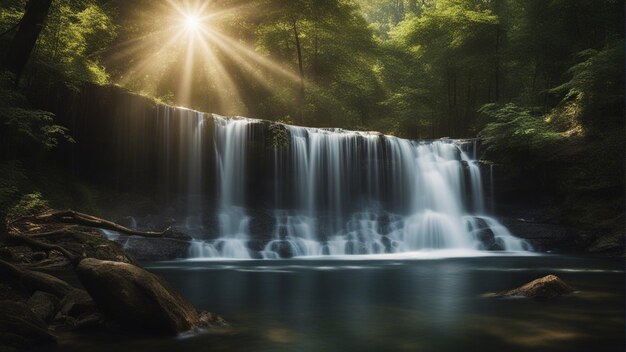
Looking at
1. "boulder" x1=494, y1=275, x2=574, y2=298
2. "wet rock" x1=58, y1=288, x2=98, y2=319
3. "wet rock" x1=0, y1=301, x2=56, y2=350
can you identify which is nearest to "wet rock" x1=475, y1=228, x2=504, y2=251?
"boulder" x1=494, y1=275, x2=574, y2=298

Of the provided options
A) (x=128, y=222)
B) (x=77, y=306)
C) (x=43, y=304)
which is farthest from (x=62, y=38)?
(x=77, y=306)

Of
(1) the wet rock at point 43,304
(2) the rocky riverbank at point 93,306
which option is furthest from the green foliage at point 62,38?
(1) the wet rock at point 43,304

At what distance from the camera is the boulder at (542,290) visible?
9031 mm

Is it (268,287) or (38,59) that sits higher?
(38,59)

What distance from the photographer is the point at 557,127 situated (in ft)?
78.0

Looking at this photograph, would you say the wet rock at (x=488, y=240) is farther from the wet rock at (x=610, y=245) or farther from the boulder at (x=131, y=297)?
the boulder at (x=131, y=297)

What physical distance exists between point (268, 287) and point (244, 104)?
23137 millimetres

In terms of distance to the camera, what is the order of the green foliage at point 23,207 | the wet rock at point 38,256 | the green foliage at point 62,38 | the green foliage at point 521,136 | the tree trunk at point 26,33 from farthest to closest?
the green foliage at point 521,136, the green foliage at point 62,38, the tree trunk at point 26,33, the green foliage at point 23,207, the wet rock at point 38,256

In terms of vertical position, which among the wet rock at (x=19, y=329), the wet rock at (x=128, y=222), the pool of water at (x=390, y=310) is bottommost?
the pool of water at (x=390, y=310)

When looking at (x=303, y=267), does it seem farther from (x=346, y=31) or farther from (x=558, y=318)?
(x=346, y=31)

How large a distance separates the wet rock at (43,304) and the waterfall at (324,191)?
12099 millimetres

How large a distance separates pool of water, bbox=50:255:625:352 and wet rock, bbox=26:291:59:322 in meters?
1.00

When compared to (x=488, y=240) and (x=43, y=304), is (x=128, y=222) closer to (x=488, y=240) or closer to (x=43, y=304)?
(x=43, y=304)

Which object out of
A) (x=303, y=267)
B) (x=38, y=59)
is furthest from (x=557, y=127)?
(x=38, y=59)
